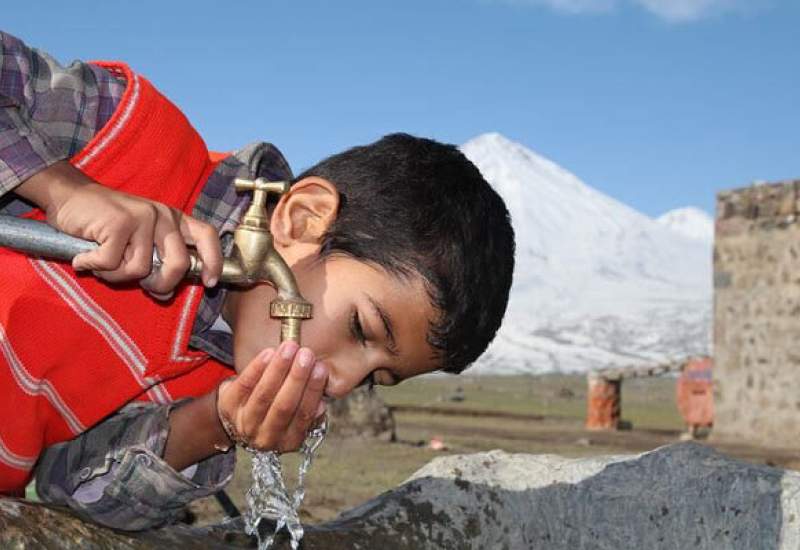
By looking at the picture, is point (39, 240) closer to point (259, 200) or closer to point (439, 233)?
point (259, 200)

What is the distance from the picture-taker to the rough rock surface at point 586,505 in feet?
8.63

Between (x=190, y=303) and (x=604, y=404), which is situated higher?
(x=190, y=303)

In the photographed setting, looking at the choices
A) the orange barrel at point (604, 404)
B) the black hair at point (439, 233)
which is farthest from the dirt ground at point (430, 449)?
the black hair at point (439, 233)

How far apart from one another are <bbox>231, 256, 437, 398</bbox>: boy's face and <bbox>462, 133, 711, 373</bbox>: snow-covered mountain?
64.3m

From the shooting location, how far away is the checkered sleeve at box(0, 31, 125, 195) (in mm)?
2053

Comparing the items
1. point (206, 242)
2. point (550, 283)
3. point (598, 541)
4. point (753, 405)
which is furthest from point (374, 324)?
point (550, 283)

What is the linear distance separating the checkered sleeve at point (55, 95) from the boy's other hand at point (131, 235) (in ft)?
0.81

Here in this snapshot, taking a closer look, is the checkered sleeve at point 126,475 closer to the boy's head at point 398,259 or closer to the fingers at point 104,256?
the boy's head at point 398,259

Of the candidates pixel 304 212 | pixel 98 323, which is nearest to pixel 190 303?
pixel 98 323

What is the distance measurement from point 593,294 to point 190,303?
150 meters

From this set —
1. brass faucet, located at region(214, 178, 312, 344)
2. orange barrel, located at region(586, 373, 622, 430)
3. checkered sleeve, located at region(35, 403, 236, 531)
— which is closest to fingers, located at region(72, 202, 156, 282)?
brass faucet, located at region(214, 178, 312, 344)

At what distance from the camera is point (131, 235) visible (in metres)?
1.66

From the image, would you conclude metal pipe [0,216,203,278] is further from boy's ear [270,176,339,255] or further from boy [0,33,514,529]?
boy's ear [270,176,339,255]

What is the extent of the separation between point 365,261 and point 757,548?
61.0 inches
